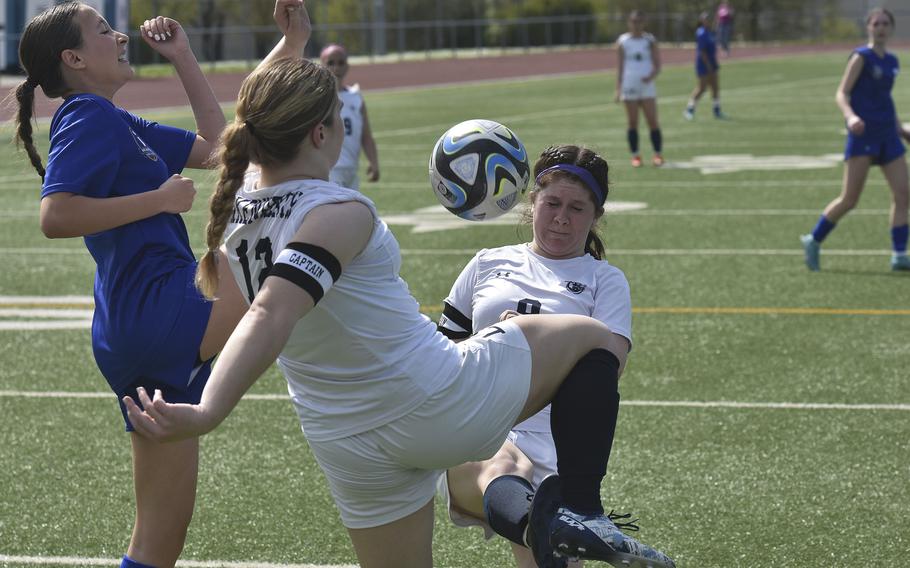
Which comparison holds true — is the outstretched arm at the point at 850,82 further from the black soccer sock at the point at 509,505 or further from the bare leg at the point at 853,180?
the black soccer sock at the point at 509,505

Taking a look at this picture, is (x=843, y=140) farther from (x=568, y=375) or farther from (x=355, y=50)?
(x=355, y=50)

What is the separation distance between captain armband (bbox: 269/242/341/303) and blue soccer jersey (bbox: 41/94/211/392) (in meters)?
1.06

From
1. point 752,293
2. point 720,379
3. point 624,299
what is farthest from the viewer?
point 752,293

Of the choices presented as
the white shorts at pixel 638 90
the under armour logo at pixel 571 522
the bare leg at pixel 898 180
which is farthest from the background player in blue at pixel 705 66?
the under armour logo at pixel 571 522

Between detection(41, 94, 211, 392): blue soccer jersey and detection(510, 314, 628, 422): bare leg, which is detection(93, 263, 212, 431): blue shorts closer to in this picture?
detection(41, 94, 211, 392): blue soccer jersey

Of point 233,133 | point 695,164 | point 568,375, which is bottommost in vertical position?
point 695,164

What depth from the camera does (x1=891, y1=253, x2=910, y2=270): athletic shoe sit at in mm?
10391

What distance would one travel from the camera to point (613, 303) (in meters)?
3.92

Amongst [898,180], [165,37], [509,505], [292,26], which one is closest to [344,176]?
[898,180]

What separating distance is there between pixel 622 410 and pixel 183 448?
3.29m

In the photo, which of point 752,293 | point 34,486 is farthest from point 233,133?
point 752,293

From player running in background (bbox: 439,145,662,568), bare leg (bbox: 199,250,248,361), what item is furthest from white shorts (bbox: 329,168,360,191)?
bare leg (bbox: 199,250,248,361)

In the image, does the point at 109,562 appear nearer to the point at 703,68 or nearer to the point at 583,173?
the point at 583,173

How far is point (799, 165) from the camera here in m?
17.2
